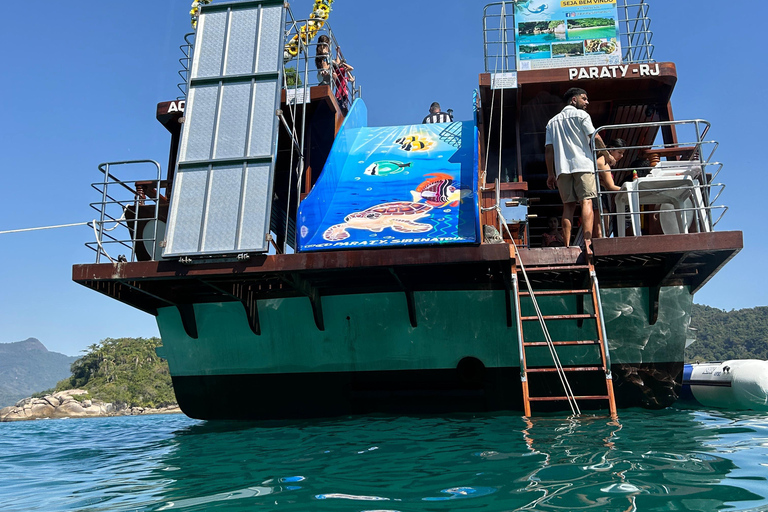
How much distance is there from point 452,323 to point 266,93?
4.24 m

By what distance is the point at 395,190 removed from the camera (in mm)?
8812

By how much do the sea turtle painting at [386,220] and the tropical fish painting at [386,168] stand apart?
42.9 inches

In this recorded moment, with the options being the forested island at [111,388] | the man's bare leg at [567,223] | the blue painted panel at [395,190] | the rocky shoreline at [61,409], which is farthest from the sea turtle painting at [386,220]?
the forested island at [111,388]

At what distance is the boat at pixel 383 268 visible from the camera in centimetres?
718

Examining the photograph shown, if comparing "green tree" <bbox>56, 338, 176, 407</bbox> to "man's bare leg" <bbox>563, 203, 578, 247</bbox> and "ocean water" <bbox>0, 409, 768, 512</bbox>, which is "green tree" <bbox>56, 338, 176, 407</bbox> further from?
"man's bare leg" <bbox>563, 203, 578, 247</bbox>

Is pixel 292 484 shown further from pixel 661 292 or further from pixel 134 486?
pixel 661 292

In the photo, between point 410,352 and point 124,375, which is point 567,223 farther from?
point 124,375

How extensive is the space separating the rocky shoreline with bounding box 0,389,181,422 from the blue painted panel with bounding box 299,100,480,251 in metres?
32.7

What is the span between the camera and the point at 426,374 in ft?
27.7

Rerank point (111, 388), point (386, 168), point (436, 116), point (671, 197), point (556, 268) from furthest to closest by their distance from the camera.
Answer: point (111, 388), point (436, 116), point (386, 168), point (671, 197), point (556, 268)

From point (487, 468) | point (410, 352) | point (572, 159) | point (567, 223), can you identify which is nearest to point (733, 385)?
point (567, 223)

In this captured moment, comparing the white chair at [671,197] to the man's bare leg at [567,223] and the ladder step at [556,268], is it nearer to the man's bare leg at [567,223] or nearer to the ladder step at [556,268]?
the man's bare leg at [567,223]

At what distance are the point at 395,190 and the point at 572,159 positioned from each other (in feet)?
8.75

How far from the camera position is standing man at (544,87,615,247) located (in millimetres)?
7359
